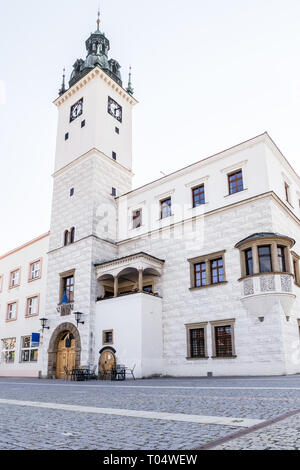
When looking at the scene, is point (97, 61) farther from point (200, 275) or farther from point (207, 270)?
point (207, 270)

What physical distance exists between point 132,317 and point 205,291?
4.33m

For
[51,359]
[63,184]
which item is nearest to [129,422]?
[51,359]

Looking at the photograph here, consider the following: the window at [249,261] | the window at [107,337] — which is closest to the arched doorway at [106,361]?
the window at [107,337]

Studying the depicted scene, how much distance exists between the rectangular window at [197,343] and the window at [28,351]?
13.2 metres

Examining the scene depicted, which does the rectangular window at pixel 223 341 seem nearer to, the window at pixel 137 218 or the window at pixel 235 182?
the window at pixel 235 182

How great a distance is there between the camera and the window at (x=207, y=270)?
21328 millimetres

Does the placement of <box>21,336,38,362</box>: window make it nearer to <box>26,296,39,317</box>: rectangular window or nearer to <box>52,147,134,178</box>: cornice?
→ <box>26,296,39,317</box>: rectangular window

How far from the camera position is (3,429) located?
189 inches

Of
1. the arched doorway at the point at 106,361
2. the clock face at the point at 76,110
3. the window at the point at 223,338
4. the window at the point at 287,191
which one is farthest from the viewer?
the clock face at the point at 76,110

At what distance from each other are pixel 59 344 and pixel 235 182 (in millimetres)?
15615

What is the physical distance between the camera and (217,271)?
70.5ft

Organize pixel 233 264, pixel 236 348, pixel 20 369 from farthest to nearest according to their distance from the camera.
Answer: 1. pixel 20 369
2. pixel 233 264
3. pixel 236 348

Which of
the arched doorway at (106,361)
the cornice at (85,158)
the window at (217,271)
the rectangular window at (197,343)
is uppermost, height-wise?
the cornice at (85,158)
